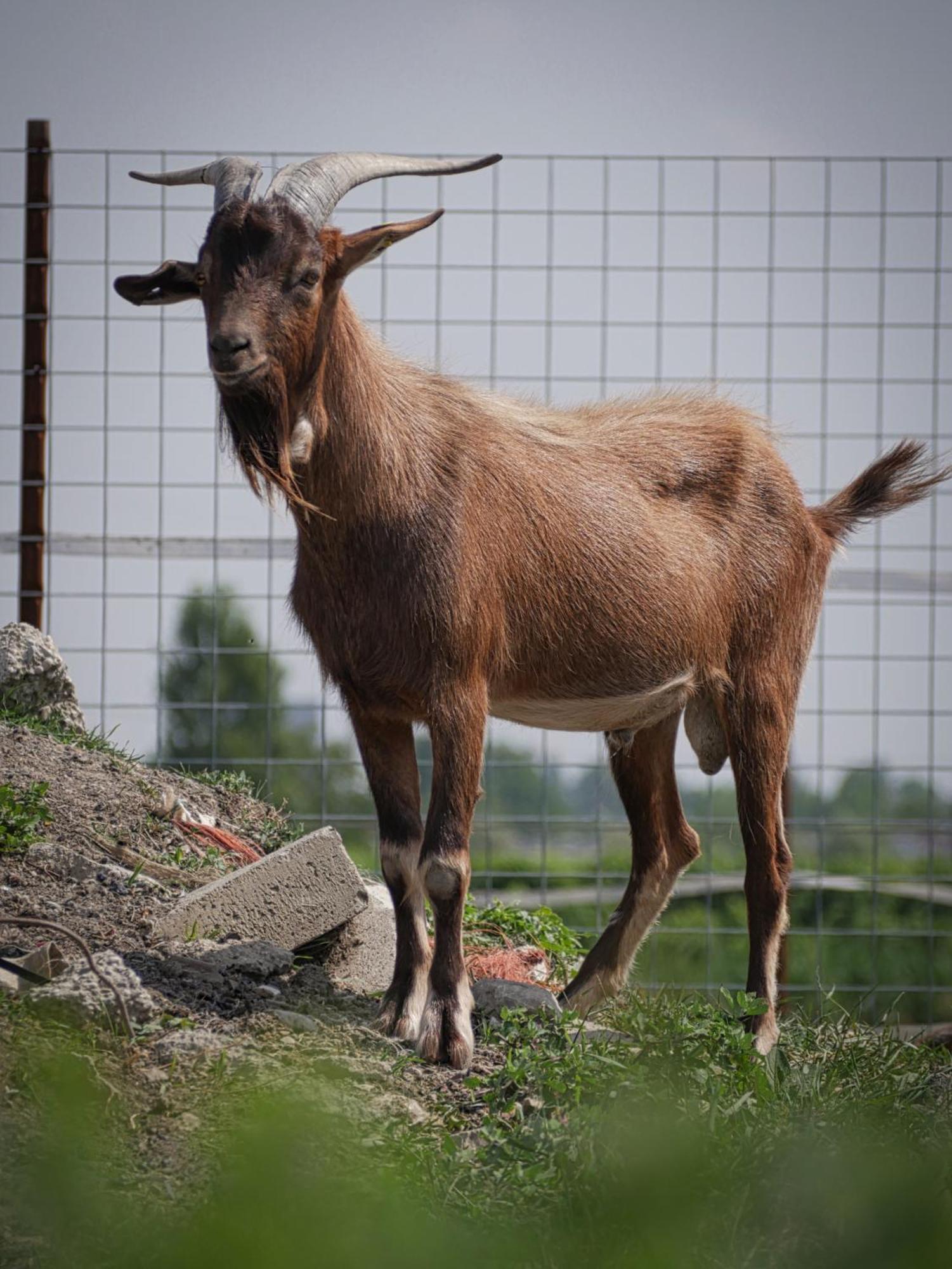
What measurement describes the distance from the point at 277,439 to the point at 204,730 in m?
4.18

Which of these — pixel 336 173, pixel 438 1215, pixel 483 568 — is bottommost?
pixel 438 1215

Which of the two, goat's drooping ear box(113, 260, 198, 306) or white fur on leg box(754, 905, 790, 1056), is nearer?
goat's drooping ear box(113, 260, 198, 306)

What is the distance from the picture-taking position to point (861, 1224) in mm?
623

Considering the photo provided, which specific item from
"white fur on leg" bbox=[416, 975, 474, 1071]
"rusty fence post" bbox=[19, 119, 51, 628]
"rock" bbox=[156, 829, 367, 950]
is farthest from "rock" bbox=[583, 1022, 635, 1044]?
"rusty fence post" bbox=[19, 119, 51, 628]

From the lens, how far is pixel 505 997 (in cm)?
423

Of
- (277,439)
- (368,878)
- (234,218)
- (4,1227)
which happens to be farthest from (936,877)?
(4,1227)

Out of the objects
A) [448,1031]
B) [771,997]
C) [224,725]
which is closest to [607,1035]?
[448,1031]

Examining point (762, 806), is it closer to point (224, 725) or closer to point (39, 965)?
point (39, 965)

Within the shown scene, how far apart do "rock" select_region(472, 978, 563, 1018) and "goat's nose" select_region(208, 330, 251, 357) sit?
2.06m

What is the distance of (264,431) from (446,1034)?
5.83ft

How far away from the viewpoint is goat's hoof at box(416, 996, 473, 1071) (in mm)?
3727

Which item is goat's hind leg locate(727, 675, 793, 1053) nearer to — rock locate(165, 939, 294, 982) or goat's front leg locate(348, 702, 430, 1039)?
goat's front leg locate(348, 702, 430, 1039)

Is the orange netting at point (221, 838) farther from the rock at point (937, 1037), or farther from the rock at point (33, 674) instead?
the rock at point (937, 1037)

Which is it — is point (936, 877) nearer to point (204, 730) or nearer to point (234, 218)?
point (204, 730)
